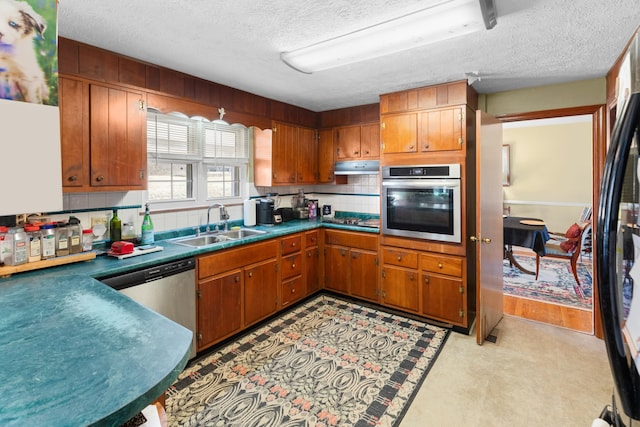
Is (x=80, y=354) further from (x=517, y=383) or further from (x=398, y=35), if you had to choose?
(x=517, y=383)

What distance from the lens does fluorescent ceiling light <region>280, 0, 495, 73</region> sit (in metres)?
1.67

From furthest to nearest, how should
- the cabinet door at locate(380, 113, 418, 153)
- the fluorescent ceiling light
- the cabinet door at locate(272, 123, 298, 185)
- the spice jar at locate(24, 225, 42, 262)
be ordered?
the cabinet door at locate(272, 123, 298, 185) < the cabinet door at locate(380, 113, 418, 153) < the spice jar at locate(24, 225, 42, 262) < the fluorescent ceiling light

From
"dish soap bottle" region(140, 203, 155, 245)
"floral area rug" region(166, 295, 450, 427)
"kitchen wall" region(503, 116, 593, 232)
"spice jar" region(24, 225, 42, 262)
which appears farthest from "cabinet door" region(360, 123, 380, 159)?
"kitchen wall" region(503, 116, 593, 232)

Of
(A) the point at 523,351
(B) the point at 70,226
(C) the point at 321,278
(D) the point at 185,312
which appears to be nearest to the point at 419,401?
(A) the point at 523,351

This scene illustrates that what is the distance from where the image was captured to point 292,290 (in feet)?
11.7

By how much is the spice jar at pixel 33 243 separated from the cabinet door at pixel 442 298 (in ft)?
10.0

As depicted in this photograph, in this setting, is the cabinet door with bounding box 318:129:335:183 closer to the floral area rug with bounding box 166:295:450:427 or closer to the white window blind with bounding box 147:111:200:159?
the white window blind with bounding box 147:111:200:159

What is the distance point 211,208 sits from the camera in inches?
131

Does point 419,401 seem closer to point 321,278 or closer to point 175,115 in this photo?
point 321,278

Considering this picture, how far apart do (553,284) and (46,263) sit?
5.52 metres

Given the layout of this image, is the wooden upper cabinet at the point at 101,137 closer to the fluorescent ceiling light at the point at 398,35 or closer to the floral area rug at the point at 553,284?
the fluorescent ceiling light at the point at 398,35

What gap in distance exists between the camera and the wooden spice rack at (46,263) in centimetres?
183

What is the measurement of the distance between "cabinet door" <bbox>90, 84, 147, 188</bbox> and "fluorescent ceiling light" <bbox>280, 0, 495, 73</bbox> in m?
1.20

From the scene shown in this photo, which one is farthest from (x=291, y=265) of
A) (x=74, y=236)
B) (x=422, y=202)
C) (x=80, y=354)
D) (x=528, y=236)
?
(x=528, y=236)
